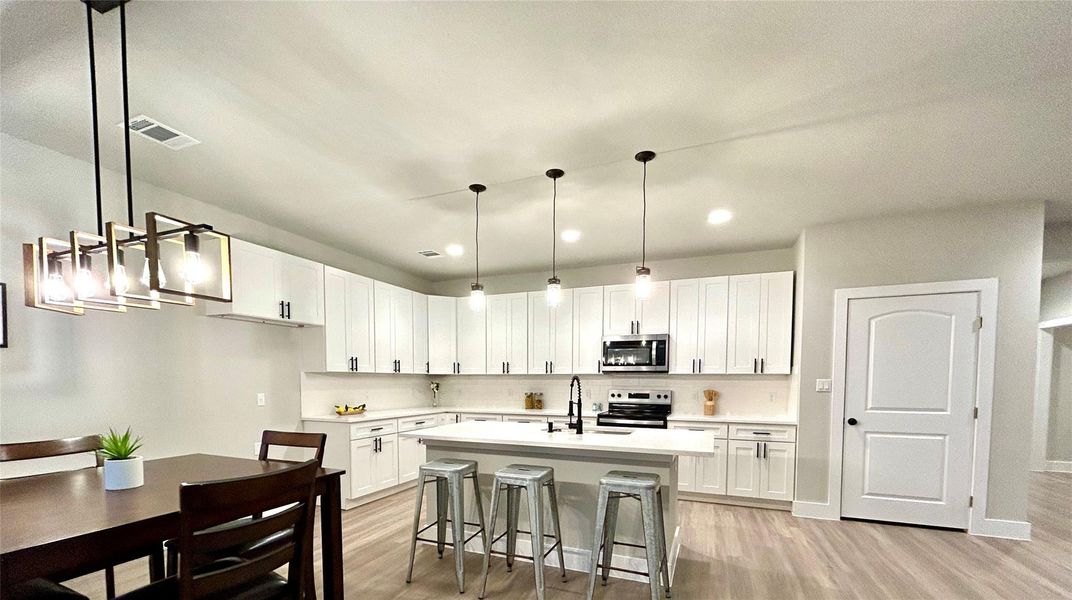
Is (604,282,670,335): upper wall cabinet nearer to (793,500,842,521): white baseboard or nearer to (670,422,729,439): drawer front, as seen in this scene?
(670,422,729,439): drawer front

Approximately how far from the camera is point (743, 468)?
420 centimetres

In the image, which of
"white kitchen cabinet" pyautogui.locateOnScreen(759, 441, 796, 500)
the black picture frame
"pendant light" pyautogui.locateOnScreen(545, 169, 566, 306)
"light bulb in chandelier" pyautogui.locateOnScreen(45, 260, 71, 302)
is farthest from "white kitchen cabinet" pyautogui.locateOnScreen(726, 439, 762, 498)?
the black picture frame

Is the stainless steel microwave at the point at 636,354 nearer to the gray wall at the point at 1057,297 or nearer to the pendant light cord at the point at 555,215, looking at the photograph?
the pendant light cord at the point at 555,215

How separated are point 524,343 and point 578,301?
0.91 metres

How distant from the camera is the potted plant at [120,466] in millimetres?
1776

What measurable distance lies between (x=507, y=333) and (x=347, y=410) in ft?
7.00

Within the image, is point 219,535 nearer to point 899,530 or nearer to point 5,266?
point 5,266

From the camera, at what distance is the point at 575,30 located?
1.65 meters

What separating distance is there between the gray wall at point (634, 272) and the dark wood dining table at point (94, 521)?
4119 mm

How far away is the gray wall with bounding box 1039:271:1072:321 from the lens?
5684 mm

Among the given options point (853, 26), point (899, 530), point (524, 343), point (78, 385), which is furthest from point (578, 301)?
point (78, 385)

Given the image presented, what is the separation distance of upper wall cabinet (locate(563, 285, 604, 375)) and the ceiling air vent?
3.93 m

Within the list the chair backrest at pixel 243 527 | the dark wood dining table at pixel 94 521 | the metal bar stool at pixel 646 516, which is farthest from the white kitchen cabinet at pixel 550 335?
the chair backrest at pixel 243 527

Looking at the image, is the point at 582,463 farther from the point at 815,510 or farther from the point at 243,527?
the point at 815,510
